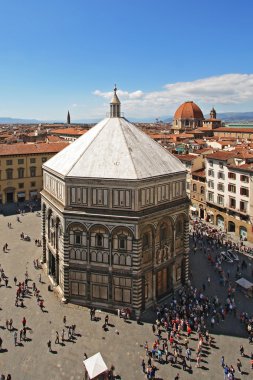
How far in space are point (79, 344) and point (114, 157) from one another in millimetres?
17738

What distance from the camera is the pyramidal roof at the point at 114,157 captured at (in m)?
34.8

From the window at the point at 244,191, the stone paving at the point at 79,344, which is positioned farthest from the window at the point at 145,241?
the window at the point at 244,191

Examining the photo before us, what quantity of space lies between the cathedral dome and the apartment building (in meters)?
101

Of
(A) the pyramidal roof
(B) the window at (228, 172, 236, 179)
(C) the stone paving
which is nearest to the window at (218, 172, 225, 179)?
(B) the window at (228, 172, 236, 179)

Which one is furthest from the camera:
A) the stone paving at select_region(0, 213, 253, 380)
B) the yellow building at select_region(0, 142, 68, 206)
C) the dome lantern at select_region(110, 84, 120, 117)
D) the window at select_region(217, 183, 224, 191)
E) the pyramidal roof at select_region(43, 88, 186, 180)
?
the yellow building at select_region(0, 142, 68, 206)

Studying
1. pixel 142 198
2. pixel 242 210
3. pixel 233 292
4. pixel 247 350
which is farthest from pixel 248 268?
pixel 142 198

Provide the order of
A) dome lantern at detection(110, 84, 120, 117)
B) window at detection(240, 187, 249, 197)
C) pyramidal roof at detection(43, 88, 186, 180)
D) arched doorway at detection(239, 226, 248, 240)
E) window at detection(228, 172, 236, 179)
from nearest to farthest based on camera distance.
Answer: pyramidal roof at detection(43, 88, 186, 180) → dome lantern at detection(110, 84, 120, 117) → window at detection(240, 187, 249, 197) → arched doorway at detection(239, 226, 248, 240) → window at detection(228, 172, 236, 179)

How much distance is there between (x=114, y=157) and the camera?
36.2 m

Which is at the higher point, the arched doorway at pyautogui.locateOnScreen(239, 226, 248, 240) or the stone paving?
the arched doorway at pyautogui.locateOnScreen(239, 226, 248, 240)

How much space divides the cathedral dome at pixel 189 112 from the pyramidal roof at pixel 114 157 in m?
124

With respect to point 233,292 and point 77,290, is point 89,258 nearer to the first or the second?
point 77,290

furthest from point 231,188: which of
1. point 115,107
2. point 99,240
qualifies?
point 99,240

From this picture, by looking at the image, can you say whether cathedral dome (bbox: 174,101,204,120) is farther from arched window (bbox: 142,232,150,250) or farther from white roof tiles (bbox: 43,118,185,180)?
arched window (bbox: 142,232,150,250)

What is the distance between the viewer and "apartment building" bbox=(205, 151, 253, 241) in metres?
55.2
